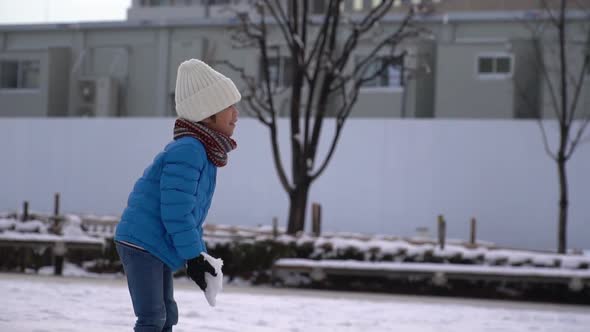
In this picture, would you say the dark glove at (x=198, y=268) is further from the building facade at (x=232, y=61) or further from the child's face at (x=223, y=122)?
the building facade at (x=232, y=61)

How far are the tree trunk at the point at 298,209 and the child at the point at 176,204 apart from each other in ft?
33.2

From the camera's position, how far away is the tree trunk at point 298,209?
45.7 feet

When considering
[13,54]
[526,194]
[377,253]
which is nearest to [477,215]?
[526,194]

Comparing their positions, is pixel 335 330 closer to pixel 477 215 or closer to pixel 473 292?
pixel 473 292

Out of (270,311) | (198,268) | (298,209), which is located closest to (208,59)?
(298,209)

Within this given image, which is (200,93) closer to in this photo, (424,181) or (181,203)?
(181,203)

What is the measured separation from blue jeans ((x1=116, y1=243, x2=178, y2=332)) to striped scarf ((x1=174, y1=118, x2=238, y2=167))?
0.48 meters

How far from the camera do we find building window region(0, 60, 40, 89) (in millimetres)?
30891

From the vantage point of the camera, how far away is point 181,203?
3.39 m

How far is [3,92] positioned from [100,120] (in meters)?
12.1

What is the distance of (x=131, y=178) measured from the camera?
20.8 m

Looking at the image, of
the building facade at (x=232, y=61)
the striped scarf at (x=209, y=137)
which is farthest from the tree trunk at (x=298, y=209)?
the striped scarf at (x=209, y=137)

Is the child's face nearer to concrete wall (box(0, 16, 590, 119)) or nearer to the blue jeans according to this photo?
the blue jeans

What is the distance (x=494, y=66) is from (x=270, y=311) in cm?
1885
